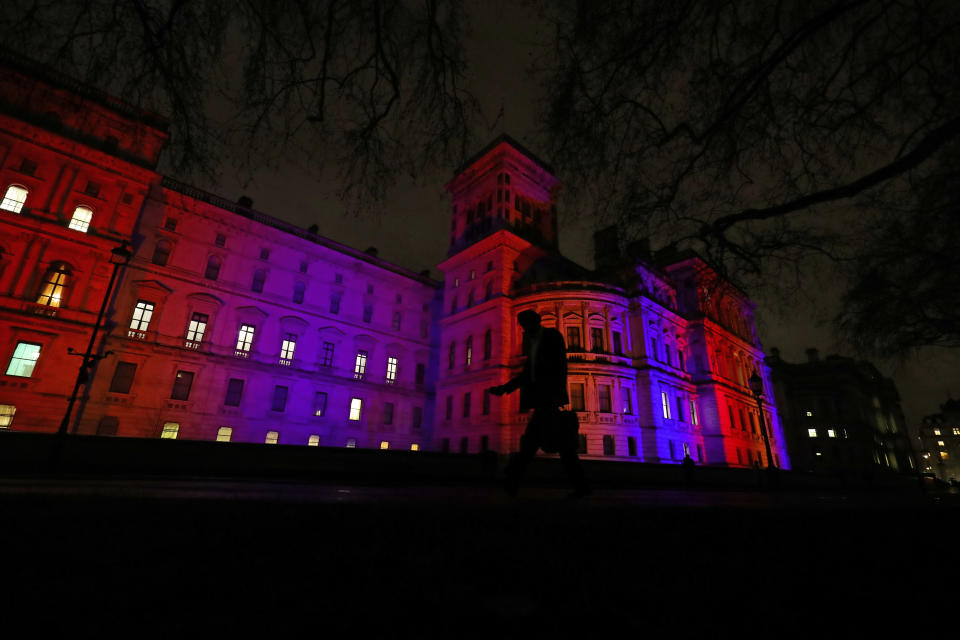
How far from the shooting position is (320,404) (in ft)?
109

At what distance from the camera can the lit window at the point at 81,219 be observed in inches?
1013

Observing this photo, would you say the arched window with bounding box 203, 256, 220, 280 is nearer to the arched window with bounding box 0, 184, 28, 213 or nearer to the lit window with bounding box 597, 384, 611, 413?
the arched window with bounding box 0, 184, 28, 213

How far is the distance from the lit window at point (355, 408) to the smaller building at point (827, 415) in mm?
54099

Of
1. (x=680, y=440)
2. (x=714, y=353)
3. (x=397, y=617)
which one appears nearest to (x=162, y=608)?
(x=397, y=617)

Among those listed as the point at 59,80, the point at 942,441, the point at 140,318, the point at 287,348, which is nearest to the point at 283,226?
the point at 287,348

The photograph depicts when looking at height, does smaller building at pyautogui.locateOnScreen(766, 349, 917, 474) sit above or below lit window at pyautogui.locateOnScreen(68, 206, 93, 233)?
below

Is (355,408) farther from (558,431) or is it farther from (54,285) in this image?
(558,431)

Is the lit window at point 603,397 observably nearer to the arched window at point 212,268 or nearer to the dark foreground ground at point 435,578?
the dark foreground ground at point 435,578

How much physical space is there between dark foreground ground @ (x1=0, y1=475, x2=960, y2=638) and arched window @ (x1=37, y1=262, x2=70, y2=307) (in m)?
30.4

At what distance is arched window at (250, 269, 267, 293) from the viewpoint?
32.7 meters

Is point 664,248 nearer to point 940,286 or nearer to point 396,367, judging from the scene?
point 940,286

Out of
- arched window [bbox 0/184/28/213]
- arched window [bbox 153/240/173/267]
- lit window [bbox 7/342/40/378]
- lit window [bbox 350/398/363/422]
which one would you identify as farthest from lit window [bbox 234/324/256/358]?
arched window [bbox 0/184/28/213]

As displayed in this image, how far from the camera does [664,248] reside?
24.6 ft

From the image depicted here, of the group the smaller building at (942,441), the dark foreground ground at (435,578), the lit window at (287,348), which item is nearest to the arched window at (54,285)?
the lit window at (287,348)
